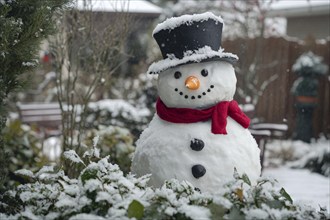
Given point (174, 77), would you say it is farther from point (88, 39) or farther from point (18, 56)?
point (88, 39)

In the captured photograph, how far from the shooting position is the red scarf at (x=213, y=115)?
329 cm

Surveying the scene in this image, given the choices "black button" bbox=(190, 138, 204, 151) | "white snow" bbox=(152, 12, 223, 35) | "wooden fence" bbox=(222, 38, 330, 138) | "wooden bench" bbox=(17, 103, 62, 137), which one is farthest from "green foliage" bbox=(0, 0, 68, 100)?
"wooden fence" bbox=(222, 38, 330, 138)

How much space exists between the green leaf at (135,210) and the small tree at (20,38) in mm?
1270

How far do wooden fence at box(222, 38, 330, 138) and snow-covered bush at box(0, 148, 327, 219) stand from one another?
740 cm

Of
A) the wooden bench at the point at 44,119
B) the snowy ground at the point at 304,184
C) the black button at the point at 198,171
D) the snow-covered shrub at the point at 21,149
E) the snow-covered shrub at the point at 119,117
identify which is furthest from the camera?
the wooden bench at the point at 44,119

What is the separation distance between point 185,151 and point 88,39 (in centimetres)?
235

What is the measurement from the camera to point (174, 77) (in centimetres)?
339

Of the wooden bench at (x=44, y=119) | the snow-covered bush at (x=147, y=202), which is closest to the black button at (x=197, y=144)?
the snow-covered bush at (x=147, y=202)

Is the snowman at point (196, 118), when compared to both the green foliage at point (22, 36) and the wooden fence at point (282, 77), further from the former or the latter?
the wooden fence at point (282, 77)

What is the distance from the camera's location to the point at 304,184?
6.54 meters

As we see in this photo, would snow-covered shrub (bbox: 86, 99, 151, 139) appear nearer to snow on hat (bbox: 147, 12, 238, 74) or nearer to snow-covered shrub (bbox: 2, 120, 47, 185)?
snow-covered shrub (bbox: 2, 120, 47, 185)

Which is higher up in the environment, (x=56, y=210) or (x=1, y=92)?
(x=1, y=92)

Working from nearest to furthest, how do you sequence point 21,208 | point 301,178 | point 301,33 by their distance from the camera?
point 21,208, point 301,178, point 301,33

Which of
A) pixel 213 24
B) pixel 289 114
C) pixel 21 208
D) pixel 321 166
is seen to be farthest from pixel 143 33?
→ pixel 21 208
